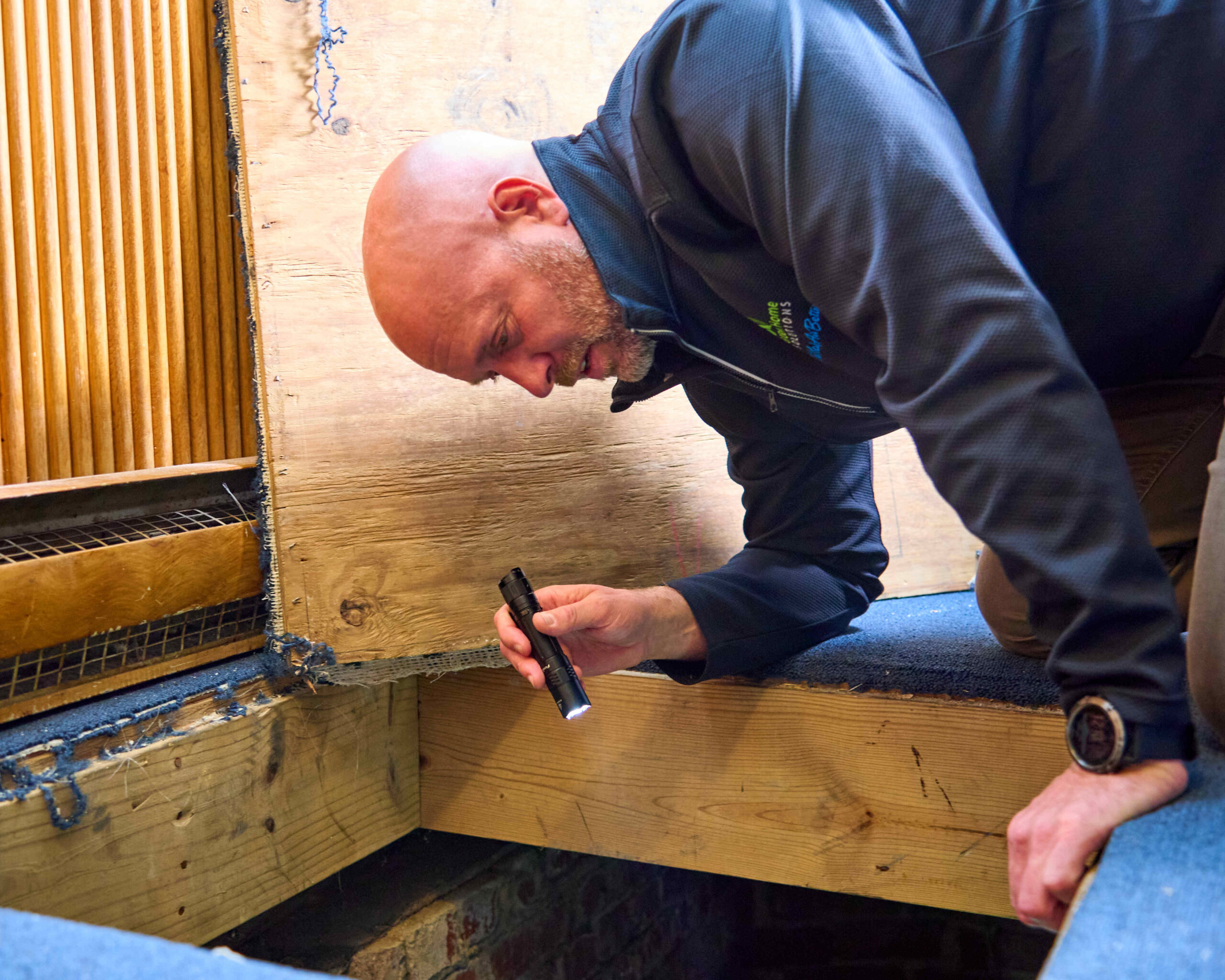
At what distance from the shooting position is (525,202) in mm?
1155

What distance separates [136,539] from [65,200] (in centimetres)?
42

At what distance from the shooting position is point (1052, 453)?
731 mm

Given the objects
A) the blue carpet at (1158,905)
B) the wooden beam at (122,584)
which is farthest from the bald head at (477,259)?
the blue carpet at (1158,905)

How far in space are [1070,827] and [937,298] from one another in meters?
0.43

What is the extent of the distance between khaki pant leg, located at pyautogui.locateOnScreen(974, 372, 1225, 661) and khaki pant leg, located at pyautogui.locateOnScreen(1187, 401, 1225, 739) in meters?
0.50

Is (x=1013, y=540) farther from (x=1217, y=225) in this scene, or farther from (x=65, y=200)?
(x=65, y=200)

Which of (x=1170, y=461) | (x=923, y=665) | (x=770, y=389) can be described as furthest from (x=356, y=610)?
(x=1170, y=461)

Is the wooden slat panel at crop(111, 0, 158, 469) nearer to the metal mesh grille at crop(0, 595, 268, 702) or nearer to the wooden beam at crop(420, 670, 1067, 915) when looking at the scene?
the metal mesh grille at crop(0, 595, 268, 702)

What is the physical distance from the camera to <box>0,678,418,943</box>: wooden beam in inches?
41.6

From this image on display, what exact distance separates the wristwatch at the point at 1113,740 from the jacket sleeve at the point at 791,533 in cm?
61

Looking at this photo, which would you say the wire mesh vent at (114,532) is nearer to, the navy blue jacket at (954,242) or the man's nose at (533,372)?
the man's nose at (533,372)

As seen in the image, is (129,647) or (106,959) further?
(129,647)

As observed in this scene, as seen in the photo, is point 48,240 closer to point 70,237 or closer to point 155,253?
point 70,237

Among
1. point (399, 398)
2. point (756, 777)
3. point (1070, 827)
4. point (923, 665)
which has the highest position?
point (399, 398)
